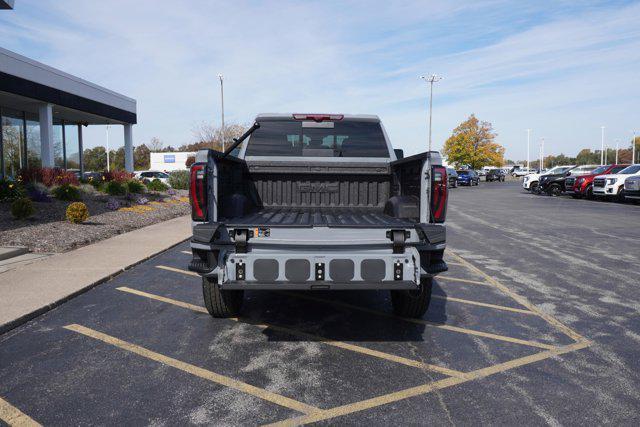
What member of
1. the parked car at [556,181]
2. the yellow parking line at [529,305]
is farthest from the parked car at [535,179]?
the yellow parking line at [529,305]

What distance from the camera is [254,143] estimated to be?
18.8 ft

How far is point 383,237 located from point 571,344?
213cm

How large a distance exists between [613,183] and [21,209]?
2396 centimetres

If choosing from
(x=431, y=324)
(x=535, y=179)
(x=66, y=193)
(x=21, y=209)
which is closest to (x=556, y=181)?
(x=535, y=179)

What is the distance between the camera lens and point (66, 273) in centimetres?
682

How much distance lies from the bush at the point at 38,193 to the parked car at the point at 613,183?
2306cm

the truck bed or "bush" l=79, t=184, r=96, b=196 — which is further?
"bush" l=79, t=184, r=96, b=196

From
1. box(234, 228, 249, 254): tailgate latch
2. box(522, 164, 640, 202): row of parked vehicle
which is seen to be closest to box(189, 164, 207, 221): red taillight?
box(234, 228, 249, 254): tailgate latch

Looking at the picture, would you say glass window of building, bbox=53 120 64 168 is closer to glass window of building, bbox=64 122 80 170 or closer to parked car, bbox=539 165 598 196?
glass window of building, bbox=64 122 80 170

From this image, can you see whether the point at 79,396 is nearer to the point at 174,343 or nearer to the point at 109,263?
the point at 174,343

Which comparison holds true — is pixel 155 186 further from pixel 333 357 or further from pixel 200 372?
pixel 333 357

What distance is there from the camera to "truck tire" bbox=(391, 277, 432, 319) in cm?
462

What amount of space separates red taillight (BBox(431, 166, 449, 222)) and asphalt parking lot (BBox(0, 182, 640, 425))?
1220 mm

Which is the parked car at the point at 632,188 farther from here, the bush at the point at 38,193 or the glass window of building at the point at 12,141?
the glass window of building at the point at 12,141
